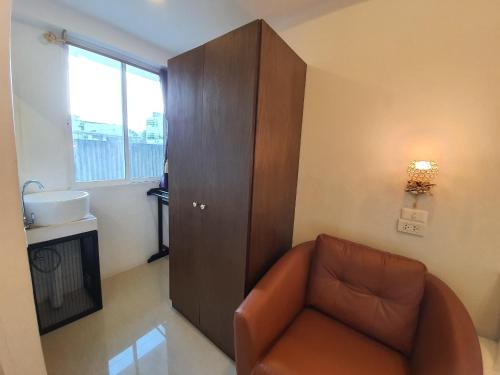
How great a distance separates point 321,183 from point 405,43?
3.20ft

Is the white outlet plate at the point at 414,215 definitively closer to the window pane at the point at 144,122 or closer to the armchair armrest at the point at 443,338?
the armchair armrest at the point at 443,338

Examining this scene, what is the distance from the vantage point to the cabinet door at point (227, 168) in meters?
1.14

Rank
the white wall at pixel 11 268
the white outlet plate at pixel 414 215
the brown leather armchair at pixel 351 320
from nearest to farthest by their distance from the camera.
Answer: the white wall at pixel 11 268, the brown leather armchair at pixel 351 320, the white outlet plate at pixel 414 215

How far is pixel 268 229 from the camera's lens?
1405mm

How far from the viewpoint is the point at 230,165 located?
4.10 feet

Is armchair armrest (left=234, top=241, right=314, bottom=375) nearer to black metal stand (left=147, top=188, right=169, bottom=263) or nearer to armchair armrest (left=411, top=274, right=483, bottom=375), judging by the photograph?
armchair armrest (left=411, top=274, right=483, bottom=375)

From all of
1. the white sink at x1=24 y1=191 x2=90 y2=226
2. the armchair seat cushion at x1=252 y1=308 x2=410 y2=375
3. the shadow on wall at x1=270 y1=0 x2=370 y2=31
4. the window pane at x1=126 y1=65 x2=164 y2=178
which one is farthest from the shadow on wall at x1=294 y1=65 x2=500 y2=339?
the window pane at x1=126 y1=65 x2=164 y2=178

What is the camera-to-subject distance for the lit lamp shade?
3.82ft

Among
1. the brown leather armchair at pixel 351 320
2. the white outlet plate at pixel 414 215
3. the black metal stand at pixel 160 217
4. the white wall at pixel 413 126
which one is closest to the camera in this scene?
the brown leather armchair at pixel 351 320

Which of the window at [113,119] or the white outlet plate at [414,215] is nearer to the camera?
the white outlet plate at [414,215]

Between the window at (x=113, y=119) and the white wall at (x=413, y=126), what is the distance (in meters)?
1.78

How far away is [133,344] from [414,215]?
211cm

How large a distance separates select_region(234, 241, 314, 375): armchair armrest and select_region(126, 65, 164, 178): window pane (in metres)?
2.01

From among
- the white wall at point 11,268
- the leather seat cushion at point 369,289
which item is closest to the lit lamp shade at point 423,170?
the leather seat cushion at point 369,289
